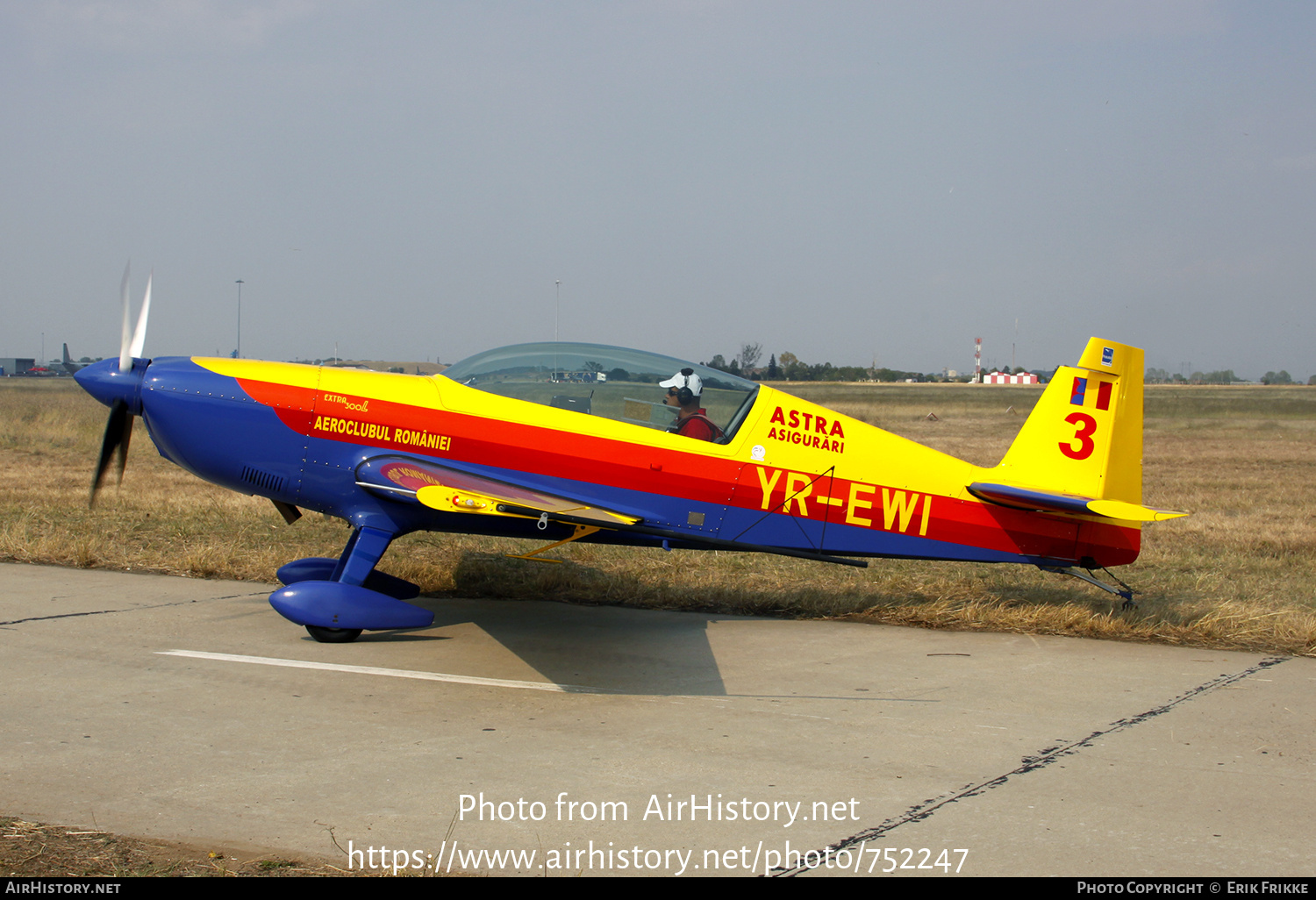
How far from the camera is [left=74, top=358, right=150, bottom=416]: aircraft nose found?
7031 millimetres

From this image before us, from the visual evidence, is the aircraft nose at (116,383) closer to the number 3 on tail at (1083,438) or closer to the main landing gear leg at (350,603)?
the main landing gear leg at (350,603)

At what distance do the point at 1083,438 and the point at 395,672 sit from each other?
5330 millimetres

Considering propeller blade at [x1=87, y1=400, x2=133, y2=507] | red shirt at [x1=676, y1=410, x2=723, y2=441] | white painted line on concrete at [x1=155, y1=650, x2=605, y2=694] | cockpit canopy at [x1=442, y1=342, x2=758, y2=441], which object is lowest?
white painted line on concrete at [x1=155, y1=650, x2=605, y2=694]

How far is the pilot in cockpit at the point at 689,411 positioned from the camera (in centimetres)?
698

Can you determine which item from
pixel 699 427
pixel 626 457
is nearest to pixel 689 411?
pixel 699 427

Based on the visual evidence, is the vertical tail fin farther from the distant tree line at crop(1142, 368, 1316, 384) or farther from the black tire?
the distant tree line at crop(1142, 368, 1316, 384)

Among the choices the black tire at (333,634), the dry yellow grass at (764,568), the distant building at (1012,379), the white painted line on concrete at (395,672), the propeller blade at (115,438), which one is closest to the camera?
the white painted line on concrete at (395,672)

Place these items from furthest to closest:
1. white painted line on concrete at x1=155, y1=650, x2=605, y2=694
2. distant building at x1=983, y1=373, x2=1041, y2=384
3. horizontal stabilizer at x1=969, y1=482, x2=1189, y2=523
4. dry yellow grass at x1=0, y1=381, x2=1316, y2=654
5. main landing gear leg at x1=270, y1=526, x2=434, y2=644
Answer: distant building at x1=983, y1=373, x2=1041, y2=384 < dry yellow grass at x1=0, y1=381, x2=1316, y2=654 < horizontal stabilizer at x1=969, y1=482, x2=1189, y2=523 < main landing gear leg at x1=270, y1=526, x2=434, y2=644 < white painted line on concrete at x1=155, y1=650, x2=605, y2=694

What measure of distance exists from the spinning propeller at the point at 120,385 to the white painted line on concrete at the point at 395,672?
2.03 m

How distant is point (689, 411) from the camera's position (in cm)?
703

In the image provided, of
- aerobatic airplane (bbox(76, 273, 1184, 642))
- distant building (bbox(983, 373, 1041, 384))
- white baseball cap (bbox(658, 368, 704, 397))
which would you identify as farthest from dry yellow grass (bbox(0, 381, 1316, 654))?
distant building (bbox(983, 373, 1041, 384))

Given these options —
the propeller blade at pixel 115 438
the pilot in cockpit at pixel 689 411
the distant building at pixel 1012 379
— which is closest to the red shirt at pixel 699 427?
the pilot in cockpit at pixel 689 411

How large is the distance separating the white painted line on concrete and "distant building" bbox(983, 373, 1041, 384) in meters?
118

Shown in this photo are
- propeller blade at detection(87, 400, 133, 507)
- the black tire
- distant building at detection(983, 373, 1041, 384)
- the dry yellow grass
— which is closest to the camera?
the black tire
